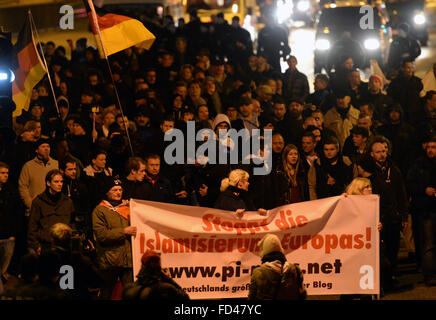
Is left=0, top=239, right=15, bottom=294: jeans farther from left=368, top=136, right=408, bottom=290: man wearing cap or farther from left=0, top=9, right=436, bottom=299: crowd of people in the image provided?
left=368, top=136, right=408, bottom=290: man wearing cap

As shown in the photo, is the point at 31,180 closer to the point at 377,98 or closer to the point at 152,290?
the point at 152,290

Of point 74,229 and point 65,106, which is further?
point 65,106

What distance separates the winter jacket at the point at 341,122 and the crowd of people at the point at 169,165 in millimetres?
23

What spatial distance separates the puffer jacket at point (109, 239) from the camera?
33.7 feet

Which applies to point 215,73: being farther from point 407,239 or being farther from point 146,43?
point 407,239

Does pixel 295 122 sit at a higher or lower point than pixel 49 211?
higher

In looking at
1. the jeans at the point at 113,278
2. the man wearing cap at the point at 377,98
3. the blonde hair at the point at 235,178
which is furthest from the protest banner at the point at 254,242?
the man wearing cap at the point at 377,98

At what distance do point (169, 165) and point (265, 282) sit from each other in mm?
4743

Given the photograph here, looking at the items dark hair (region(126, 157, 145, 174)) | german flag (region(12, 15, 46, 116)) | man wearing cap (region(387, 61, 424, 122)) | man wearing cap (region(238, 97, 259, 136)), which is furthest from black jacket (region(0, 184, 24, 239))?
man wearing cap (region(387, 61, 424, 122))

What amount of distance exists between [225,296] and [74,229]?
1.84 m

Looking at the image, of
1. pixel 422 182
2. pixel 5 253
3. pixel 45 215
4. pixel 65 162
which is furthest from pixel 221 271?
pixel 422 182

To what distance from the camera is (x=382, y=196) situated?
11.7 meters

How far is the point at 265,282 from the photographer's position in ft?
27.4
